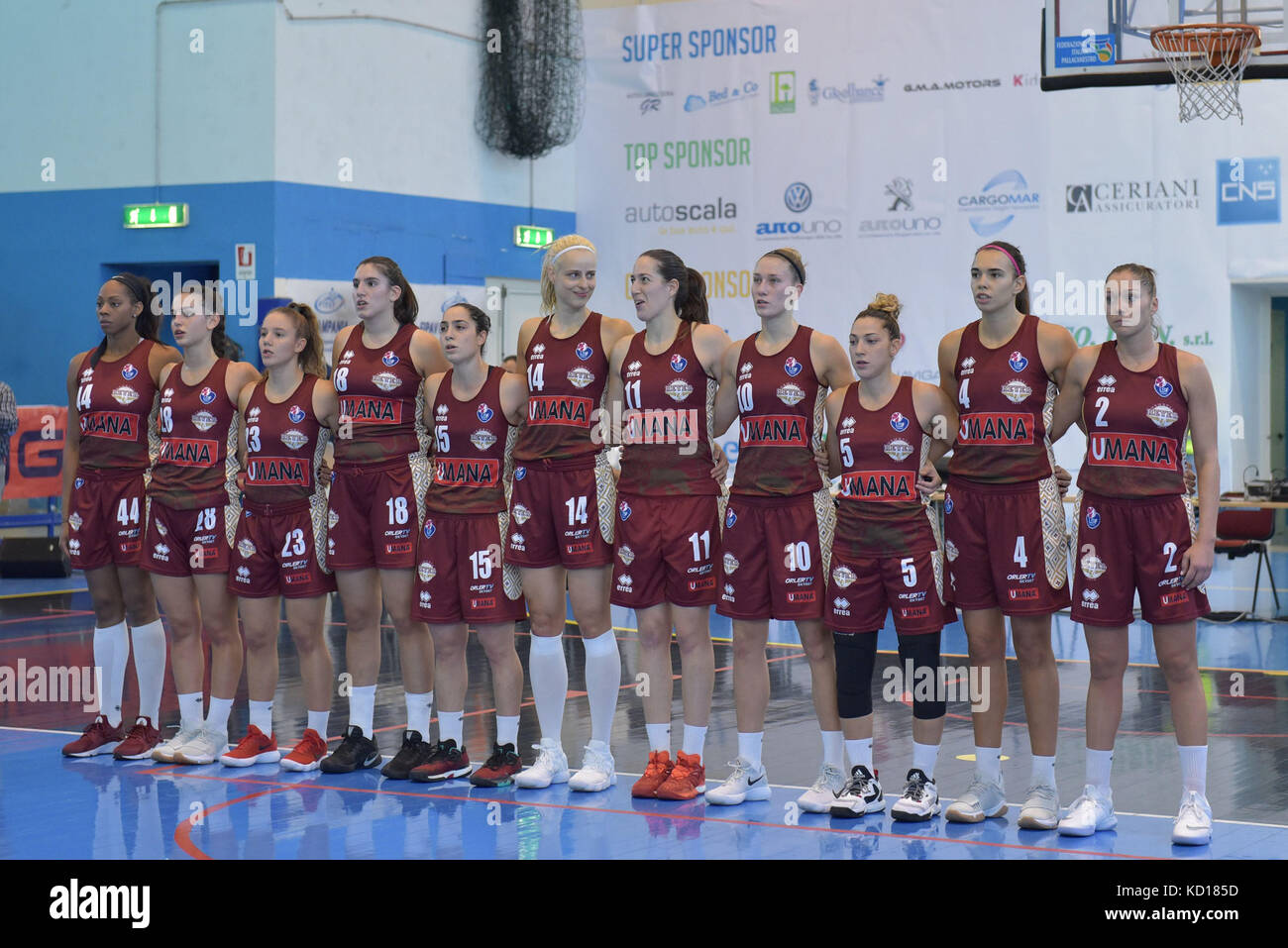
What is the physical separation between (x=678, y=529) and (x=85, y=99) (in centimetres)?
1086

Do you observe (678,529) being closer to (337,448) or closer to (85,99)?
(337,448)

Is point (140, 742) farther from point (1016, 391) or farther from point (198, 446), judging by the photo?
point (1016, 391)

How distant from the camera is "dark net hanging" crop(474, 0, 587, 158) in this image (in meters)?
16.0

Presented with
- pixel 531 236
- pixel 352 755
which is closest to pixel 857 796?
pixel 352 755

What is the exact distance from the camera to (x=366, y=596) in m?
6.52

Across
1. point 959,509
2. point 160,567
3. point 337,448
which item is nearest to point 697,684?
point 959,509

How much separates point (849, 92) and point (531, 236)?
379 cm

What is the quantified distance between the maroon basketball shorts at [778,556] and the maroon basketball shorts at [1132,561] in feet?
3.12

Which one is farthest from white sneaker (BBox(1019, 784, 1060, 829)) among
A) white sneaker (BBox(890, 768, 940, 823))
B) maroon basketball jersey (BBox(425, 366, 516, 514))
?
maroon basketball jersey (BBox(425, 366, 516, 514))

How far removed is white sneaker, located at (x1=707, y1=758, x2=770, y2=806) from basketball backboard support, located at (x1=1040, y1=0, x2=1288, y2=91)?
5.90m

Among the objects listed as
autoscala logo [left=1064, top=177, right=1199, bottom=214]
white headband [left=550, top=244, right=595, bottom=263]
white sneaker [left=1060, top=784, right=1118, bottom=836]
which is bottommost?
white sneaker [left=1060, top=784, right=1118, bottom=836]

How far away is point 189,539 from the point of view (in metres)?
6.73

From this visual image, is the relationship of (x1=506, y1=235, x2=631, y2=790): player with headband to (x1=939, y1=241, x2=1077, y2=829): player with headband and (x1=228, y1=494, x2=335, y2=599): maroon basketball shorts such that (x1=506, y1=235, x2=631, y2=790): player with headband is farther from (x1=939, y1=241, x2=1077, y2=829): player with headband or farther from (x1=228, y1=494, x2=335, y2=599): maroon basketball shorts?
(x1=939, y1=241, x2=1077, y2=829): player with headband

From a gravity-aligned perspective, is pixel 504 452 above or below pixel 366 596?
above
